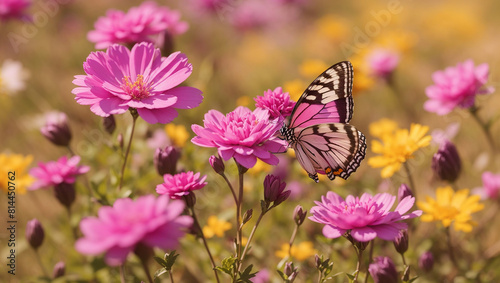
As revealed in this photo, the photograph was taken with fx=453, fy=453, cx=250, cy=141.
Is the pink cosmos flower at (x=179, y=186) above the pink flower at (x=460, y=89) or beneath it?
beneath

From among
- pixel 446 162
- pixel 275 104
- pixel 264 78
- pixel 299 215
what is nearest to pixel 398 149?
pixel 446 162

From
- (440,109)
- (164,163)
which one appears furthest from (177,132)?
(440,109)

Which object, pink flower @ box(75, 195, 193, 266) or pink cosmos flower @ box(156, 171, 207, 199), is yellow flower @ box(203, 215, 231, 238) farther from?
pink flower @ box(75, 195, 193, 266)

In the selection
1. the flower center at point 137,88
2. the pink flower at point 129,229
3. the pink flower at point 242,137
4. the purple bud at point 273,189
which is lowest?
the purple bud at point 273,189

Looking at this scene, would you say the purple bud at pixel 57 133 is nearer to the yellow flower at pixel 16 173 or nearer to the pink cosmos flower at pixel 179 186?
the yellow flower at pixel 16 173

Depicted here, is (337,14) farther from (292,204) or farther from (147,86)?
(147,86)

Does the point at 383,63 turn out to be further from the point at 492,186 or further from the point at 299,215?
the point at 299,215

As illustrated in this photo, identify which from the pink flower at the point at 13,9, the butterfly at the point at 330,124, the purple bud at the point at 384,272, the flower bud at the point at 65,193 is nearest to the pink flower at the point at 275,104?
the butterfly at the point at 330,124

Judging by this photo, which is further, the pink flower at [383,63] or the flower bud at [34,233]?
the pink flower at [383,63]
